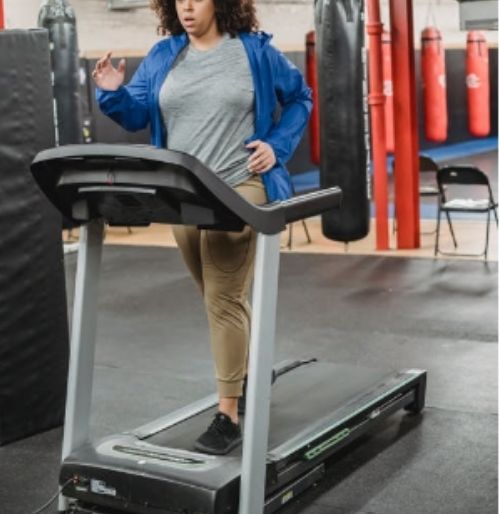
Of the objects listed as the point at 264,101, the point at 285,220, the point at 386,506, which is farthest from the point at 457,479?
the point at 264,101

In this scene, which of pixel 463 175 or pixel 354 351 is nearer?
pixel 354 351

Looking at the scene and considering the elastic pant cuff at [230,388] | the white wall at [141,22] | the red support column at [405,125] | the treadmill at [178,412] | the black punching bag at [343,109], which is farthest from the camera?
the white wall at [141,22]

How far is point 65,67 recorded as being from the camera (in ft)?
26.4

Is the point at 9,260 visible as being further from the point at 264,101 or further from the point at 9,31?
the point at 264,101

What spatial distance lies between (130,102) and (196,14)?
13.0 inches

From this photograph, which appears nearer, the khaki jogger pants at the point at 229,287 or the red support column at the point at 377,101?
the khaki jogger pants at the point at 229,287

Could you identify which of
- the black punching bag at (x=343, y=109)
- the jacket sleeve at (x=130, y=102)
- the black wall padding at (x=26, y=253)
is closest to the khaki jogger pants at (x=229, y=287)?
the jacket sleeve at (x=130, y=102)

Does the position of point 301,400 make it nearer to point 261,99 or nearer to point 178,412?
point 178,412

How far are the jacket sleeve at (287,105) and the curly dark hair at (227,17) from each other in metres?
0.12

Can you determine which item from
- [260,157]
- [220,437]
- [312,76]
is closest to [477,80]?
[312,76]

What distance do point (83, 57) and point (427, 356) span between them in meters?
6.33

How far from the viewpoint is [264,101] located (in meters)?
3.21

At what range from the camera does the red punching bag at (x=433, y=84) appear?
12.3 m

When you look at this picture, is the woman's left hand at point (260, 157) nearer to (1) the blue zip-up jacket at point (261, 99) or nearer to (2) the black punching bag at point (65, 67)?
(1) the blue zip-up jacket at point (261, 99)
